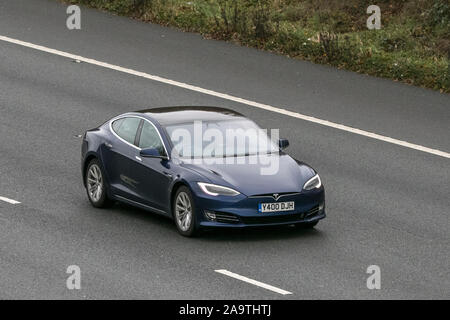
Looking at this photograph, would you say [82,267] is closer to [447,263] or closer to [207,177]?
[207,177]

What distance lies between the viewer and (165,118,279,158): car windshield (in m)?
18.8

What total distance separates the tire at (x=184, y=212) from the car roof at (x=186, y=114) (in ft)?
4.87

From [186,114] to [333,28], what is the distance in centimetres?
952

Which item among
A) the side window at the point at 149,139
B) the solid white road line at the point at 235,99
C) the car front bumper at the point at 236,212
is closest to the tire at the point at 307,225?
the car front bumper at the point at 236,212

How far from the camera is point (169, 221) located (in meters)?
19.3

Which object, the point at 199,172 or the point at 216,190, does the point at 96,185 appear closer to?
the point at 199,172

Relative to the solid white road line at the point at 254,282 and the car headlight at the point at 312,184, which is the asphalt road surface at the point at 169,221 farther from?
the car headlight at the point at 312,184

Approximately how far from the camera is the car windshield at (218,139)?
1875cm

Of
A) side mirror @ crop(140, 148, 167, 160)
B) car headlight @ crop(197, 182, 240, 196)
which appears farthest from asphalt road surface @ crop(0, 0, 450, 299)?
side mirror @ crop(140, 148, 167, 160)

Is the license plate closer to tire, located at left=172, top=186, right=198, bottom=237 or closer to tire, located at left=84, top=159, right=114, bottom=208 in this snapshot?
tire, located at left=172, top=186, right=198, bottom=237

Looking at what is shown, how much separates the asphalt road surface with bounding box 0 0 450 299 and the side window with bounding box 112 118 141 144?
1.13 meters

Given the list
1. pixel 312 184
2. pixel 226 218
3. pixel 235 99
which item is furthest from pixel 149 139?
pixel 235 99

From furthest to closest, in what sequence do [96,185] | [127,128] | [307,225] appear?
[96,185], [127,128], [307,225]
